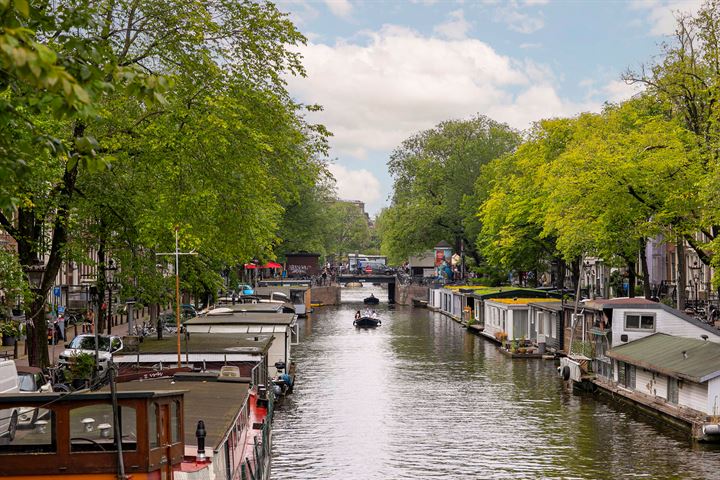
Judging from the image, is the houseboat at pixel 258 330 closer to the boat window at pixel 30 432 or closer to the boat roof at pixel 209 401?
the boat roof at pixel 209 401

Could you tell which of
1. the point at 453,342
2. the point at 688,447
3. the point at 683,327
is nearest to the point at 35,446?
the point at 688,447

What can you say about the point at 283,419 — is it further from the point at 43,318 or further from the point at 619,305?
the point at 619,305

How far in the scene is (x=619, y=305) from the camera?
43844 millimetres

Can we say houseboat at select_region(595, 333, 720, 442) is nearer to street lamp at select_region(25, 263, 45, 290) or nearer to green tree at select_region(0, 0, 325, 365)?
green tree at select_region(0, 0, 325, 365)

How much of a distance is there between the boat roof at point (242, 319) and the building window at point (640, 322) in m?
15.3

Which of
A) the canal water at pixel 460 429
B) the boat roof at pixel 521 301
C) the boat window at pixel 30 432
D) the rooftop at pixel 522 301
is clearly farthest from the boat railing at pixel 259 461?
the rooftop at pixel 522 301

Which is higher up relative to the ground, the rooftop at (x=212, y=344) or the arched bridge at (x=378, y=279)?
the arched bridge at (x=378, y=279)

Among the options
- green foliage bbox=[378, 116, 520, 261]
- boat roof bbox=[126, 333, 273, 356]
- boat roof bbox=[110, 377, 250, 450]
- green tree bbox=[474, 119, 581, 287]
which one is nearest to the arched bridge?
green foliage bbox=[378, 116, 520, 261]

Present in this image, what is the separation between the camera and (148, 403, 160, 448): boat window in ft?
47.5

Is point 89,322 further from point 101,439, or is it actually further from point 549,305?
point 101,439

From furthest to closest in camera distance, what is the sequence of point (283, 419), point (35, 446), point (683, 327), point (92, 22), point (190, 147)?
point (683, 327) → point (283, 419) → point (190, 147) → point (35, 446) → point (92, 22)

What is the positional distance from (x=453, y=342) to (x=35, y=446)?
5875 cm

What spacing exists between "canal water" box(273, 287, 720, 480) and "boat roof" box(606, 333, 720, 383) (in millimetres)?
1999

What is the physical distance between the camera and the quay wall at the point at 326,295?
125500mm
